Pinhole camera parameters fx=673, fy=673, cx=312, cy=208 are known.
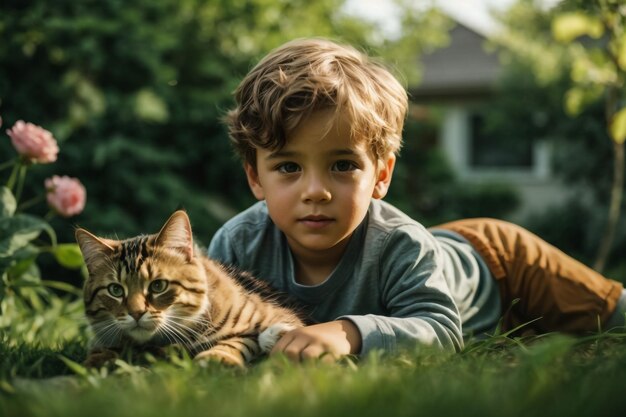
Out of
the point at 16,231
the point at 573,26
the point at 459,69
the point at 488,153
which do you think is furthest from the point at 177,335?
the point at 459,69

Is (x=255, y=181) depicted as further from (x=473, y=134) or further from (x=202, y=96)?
(x=473, y=134)

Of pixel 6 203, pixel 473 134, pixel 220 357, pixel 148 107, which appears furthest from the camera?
pixel 473 134

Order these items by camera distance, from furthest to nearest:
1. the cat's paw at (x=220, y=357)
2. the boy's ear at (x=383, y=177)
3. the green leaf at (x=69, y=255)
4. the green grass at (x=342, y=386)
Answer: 1. the green leaf at (x=69, y=255)
2. the boy's ear at (x=383, y=177)
3. the cat's paw at (x=220, y=357)
4. the green grass at (x=342, y=386)

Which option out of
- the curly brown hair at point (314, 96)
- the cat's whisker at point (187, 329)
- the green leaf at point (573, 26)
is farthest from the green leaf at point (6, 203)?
the green leaf at point (573, 26)

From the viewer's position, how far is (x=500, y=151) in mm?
15797

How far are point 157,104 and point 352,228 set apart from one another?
14.6ft

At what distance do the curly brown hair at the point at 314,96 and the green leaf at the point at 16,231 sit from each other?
0.97 metres

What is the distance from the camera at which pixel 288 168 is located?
8.54 feet

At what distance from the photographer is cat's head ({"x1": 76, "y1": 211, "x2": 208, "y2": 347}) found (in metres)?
2.14

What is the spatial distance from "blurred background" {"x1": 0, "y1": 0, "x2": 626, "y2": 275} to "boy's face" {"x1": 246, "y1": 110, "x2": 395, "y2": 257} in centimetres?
87

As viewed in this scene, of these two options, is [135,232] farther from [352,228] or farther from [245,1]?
[352,228]

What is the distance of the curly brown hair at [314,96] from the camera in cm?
254

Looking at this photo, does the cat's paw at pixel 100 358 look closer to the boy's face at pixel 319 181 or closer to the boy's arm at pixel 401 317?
the boy's arm at pixel 401 317

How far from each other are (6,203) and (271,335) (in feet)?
5.01
